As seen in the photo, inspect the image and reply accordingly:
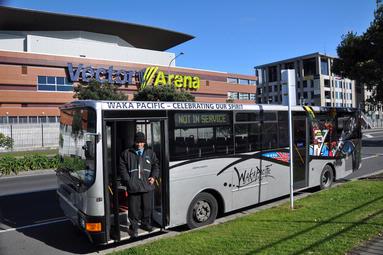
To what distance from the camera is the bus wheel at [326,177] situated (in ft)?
39.7

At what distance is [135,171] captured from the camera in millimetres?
7004

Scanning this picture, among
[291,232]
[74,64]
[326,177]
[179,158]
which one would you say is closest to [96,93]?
[74,64]

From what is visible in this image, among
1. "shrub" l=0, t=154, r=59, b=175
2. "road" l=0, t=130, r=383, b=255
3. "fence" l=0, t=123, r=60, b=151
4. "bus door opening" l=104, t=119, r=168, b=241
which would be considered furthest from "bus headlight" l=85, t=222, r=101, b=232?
"fence" l=0, t=123, r=60, b=151

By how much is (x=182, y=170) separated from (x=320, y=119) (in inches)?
224

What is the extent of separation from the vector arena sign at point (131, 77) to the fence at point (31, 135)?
17606 millimetres

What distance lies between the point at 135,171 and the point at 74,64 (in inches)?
2091

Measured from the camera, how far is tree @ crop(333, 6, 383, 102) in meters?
28.9

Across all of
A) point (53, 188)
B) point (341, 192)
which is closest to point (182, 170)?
point (341, 192)

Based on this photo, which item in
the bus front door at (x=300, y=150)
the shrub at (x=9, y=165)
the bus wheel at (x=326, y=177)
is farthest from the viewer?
the shrub at (x=9, y=165)

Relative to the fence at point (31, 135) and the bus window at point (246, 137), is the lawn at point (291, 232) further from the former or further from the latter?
the fence at point (31, 135)

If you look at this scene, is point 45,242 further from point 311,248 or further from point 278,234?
point 311,248

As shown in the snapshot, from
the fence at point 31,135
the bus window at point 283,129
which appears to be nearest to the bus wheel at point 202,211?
the bus window at point 283,129

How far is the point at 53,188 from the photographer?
543 inches

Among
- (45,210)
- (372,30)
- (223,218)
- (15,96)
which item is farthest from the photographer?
(15,96)
